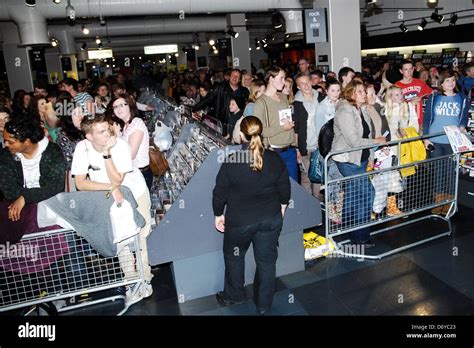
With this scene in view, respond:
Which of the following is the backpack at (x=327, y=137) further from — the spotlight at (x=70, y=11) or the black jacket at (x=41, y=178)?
the spotlight at (x=70, y=11)

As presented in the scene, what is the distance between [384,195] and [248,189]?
2.03 metres

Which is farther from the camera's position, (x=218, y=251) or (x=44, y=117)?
(x=44, y=117)

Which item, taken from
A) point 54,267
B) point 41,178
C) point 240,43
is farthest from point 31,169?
point 240,43

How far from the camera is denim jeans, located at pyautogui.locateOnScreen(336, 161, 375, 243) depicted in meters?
4.23

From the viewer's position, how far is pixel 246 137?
10.4 feet

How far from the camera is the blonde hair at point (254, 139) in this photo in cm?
308

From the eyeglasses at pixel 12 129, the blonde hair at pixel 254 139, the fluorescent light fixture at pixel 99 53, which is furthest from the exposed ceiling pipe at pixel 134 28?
the blonde hair at pixel 254 139

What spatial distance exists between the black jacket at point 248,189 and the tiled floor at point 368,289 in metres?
0.91

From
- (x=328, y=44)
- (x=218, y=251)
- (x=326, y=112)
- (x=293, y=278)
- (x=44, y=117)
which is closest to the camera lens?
(x=218, y=251)

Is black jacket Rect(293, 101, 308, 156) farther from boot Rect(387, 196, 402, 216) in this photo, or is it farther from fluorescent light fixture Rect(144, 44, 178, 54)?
fluorescent light fixture Rect(144, 44, 178, 54)
